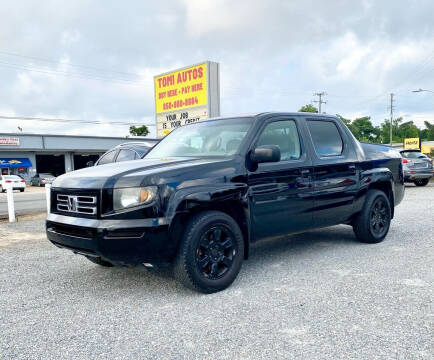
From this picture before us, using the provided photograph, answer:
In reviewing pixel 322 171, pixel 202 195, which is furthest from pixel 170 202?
pixel 322 171

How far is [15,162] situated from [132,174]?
4238cm

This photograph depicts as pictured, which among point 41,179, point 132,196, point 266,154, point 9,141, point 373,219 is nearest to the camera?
point 132,196

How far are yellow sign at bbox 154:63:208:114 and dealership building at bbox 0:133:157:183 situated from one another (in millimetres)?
20991

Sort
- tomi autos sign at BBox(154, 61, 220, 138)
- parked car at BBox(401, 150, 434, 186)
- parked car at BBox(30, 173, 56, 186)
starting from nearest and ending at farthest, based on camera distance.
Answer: parked car at BBox(401, 150, 434, 186), tomi autos sign at BBox(154, 61, 220, 138), parked car at BBox(30, 173, 56, 186)

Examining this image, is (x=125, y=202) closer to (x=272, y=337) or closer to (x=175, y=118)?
(x=272, y=337)

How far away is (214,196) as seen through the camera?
375cm

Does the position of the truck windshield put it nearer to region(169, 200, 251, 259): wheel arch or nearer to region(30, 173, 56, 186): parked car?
region(169, 200, 251, 259): wheel arch

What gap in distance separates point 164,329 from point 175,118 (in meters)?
16.2

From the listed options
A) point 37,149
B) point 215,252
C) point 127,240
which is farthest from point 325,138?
point 37,149

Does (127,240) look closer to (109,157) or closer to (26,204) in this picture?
(109,157)

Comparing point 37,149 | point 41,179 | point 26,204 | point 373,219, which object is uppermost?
point 37,149

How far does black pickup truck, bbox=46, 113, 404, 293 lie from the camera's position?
3443mm

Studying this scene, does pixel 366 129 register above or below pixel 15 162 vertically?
above

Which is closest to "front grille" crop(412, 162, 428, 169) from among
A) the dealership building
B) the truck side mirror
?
the truck side mirror
